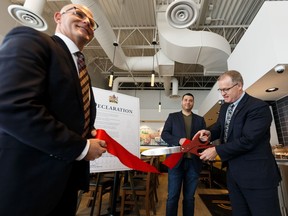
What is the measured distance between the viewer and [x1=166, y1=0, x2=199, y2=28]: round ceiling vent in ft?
8.71

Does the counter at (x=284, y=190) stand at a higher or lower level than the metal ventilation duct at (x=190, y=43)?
lower

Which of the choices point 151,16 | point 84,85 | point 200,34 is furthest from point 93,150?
point 151,16

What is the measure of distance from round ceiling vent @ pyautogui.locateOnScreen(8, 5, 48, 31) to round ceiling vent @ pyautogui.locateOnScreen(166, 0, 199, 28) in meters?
1.81

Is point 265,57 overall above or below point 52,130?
above

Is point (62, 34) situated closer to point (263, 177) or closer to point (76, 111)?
point (76, 111)

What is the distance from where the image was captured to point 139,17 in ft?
15.1

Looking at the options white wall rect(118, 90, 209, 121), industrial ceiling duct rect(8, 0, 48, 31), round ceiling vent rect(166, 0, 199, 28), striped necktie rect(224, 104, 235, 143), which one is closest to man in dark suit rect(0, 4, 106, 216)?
striped necktie rect(224, 104, 235, 143)

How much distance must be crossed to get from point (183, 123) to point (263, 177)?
3.73 feet

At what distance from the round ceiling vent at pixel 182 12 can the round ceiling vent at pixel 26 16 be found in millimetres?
1813

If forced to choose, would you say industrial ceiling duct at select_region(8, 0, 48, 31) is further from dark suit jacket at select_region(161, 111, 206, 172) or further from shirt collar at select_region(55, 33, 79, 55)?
dark suit jacket at select_region(161, 111, 206, 172)

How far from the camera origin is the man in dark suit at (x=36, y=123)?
617 millimetres

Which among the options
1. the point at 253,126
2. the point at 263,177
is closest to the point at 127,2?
the point at 253,126

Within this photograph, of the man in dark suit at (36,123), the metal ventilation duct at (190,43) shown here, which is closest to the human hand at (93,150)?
the man in dark suit at (36,123)

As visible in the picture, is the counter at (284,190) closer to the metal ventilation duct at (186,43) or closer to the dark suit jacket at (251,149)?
the dark suit jacket at (251,149)
